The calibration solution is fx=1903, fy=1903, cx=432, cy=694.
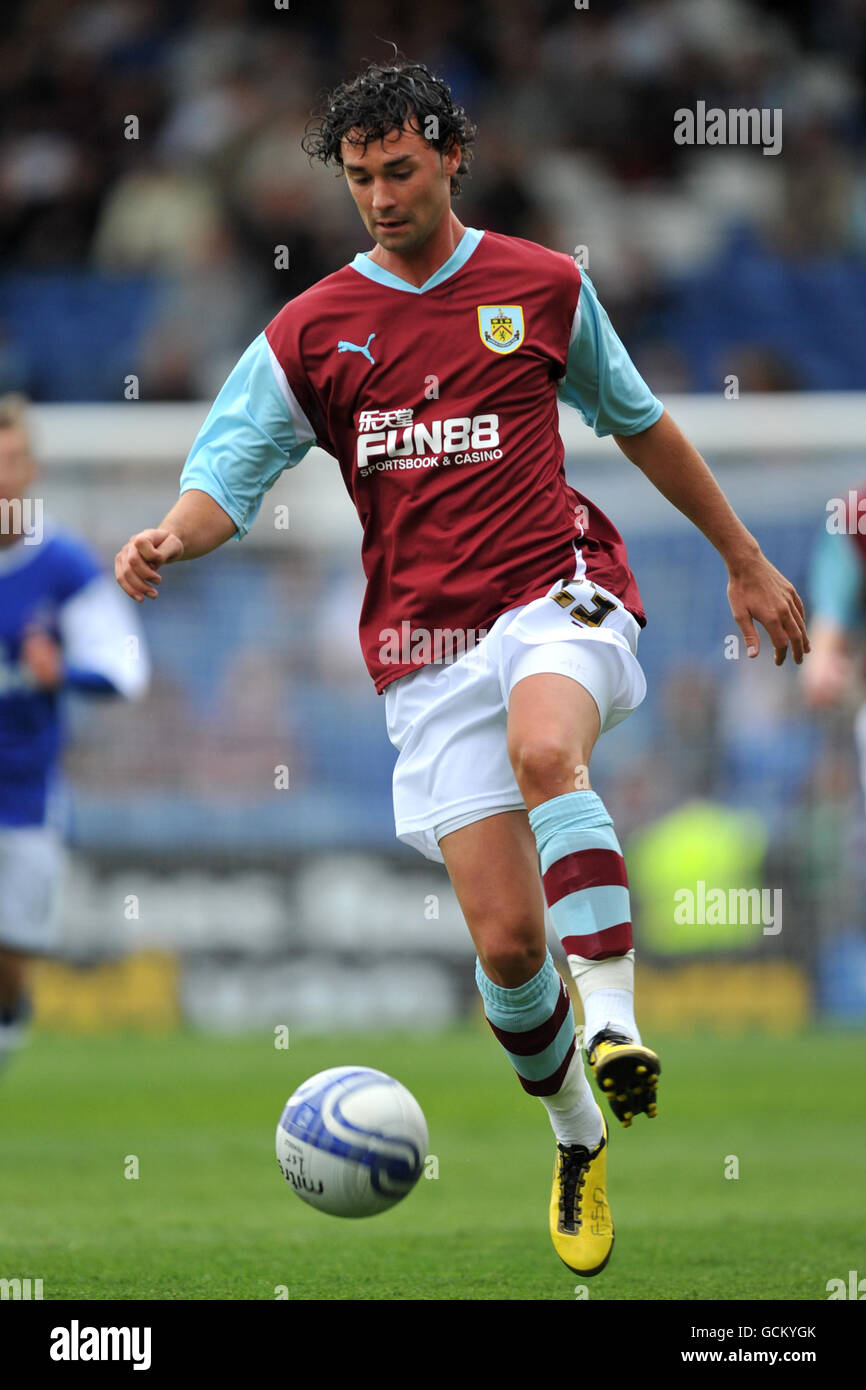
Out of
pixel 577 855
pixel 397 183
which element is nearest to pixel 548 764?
pixel 577 855

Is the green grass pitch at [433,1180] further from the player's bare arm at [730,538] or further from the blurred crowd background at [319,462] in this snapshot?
the player's bare arm at [730,538]

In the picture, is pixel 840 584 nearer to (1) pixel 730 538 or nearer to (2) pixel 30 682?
(1) pixel 730 538

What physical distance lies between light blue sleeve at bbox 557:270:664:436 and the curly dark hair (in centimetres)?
50

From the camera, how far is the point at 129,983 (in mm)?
11922

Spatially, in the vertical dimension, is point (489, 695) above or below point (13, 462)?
below

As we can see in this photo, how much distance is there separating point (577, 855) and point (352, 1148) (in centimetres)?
112

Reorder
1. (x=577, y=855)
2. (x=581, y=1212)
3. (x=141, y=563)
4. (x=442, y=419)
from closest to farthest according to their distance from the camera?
(x=577, y=855) < (x=141, y=563) < (x=442, y=419) < (x=581, y=1212)

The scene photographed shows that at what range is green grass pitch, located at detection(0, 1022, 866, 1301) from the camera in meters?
4.85

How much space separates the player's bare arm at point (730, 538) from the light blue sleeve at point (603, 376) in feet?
0.17

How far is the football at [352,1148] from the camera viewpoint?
4.71 meters

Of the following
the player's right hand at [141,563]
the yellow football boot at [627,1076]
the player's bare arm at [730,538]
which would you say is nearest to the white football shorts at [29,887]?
the player's right hand at [141,563]

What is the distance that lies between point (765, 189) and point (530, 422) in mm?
12247

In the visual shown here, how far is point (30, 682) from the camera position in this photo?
7438 millimetres

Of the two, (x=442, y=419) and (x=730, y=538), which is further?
(x=730, y=538)
